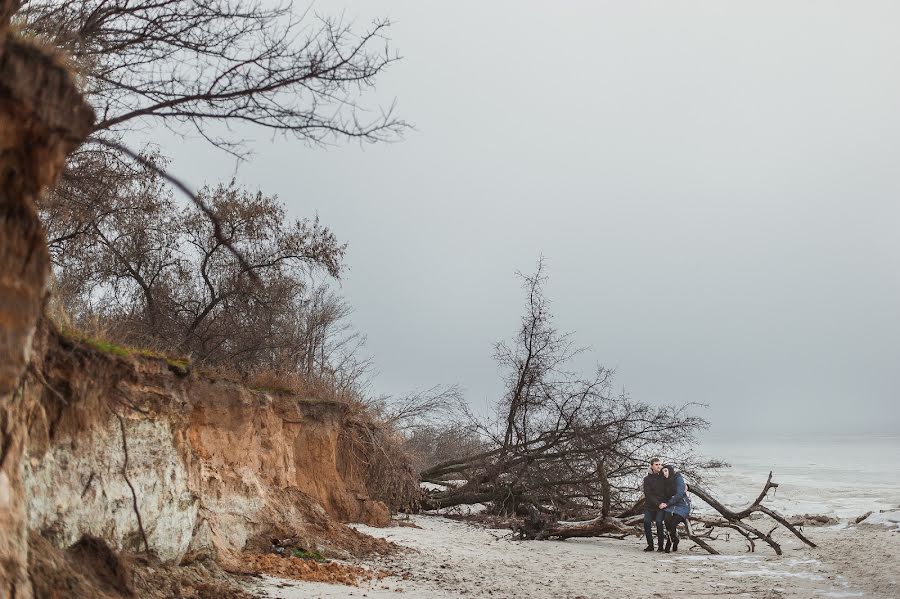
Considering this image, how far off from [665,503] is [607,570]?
340cm

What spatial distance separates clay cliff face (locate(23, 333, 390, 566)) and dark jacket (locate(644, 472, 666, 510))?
6717 millimetres

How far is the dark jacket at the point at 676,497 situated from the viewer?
14.7 metres

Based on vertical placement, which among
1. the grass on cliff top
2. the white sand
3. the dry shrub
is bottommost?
the white sand

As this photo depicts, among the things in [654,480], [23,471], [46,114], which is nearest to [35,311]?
[46,114]

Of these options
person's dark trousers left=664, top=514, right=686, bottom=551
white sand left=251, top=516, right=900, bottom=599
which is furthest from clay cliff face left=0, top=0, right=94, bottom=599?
person's dark trousers left=664, top=514, right=686, bottom=551

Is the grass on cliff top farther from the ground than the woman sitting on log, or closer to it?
farther from the ground

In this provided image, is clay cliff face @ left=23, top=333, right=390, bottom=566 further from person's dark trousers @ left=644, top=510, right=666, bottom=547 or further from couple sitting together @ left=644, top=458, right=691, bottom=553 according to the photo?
couple sitting together @ left=644, top=458, right=691, bottom=553

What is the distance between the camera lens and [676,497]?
1473 cm

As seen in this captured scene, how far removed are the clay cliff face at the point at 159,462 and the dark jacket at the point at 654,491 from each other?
6.72 m

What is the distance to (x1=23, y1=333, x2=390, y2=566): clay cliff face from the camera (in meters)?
6.08

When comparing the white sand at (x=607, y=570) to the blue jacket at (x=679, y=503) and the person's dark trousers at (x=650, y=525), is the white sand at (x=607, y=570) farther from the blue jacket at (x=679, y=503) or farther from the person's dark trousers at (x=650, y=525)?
the blue jacket at (x=679, y=503)

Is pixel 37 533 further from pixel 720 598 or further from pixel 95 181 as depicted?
pixel 720 598

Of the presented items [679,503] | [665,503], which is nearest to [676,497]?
[679,503]

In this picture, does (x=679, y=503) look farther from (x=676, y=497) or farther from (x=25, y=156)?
(x=25, y=156)
